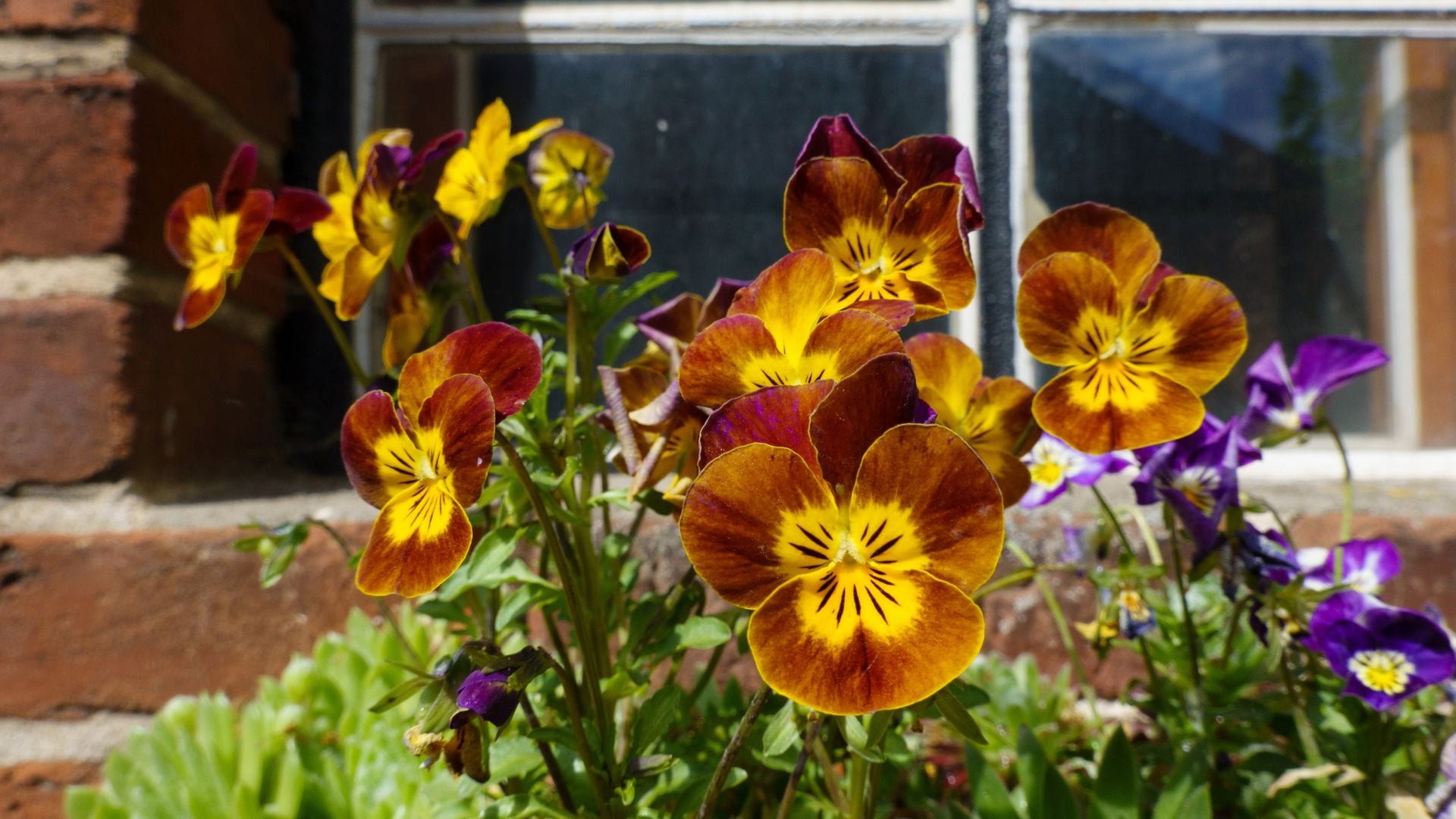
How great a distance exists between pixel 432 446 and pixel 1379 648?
26.3 inches

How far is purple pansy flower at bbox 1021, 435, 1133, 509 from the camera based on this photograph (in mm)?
715

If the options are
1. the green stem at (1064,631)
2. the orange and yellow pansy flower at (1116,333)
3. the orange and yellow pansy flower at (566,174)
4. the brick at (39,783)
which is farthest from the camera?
the brick at (39,783)

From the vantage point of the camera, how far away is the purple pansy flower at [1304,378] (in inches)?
28.4

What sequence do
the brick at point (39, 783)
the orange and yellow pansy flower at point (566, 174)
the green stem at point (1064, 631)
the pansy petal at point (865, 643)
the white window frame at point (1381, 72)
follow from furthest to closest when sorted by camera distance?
the white window frame at point (1381, 72), the brick at point (39, 783), the green stem at point (1064, 631), the orange and yellow pansy flower at point (566, 174), the pansy petal at point (865, 643)

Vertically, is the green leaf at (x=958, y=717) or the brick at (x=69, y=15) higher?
the brick at (x=69, y=15)

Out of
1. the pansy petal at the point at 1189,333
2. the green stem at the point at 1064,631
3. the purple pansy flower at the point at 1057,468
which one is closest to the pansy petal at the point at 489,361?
the pansy petal at the point at 1189,333

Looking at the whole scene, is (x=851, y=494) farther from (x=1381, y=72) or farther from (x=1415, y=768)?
(x=1381, y=72)

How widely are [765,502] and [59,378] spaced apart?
970mm

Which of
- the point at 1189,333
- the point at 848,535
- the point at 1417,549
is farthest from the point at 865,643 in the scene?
the point at 1417,549

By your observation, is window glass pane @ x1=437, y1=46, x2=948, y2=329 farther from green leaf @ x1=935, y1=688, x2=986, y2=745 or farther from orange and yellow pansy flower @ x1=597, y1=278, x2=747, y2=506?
green leaf @ x1=935, y1=688, x2=986, y2=745

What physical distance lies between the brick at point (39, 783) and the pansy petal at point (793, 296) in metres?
1.01

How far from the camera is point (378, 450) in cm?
46

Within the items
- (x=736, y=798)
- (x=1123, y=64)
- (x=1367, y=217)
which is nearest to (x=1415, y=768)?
(x=736, y=798)

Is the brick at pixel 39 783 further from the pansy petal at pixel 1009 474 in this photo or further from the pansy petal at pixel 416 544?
the pansy petal at pixel 1009 474
